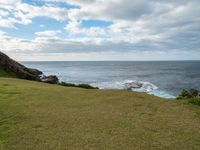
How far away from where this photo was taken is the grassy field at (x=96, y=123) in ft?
30.1

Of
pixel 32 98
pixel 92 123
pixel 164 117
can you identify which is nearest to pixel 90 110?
pixel 92 123

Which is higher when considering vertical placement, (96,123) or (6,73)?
(6,73)

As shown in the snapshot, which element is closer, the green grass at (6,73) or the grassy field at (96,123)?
the grassy field at (96,123)

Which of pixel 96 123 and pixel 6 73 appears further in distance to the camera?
pixel 6 73

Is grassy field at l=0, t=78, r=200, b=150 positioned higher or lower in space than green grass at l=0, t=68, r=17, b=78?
lower

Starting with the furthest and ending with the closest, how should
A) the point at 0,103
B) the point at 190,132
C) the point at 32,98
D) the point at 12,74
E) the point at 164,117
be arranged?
the point at 12,74 → the point at 32,98 → the point at 0,103 → the point at 164,117 → the point at 190,132

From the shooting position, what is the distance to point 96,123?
11664 mm

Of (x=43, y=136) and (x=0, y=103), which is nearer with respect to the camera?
(x=43, y=136)

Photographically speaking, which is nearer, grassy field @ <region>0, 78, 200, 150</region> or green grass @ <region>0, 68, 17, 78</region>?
grassy field @ <region>0, 78, 200, 150</region>

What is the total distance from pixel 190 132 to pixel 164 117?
2512mm

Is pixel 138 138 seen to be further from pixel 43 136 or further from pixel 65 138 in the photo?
pixel 43 136

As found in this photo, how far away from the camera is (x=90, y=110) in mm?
14258

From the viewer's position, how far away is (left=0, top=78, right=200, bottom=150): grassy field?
9188 millimetres

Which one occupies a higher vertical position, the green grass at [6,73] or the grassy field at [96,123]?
the green grass at [6,73]
